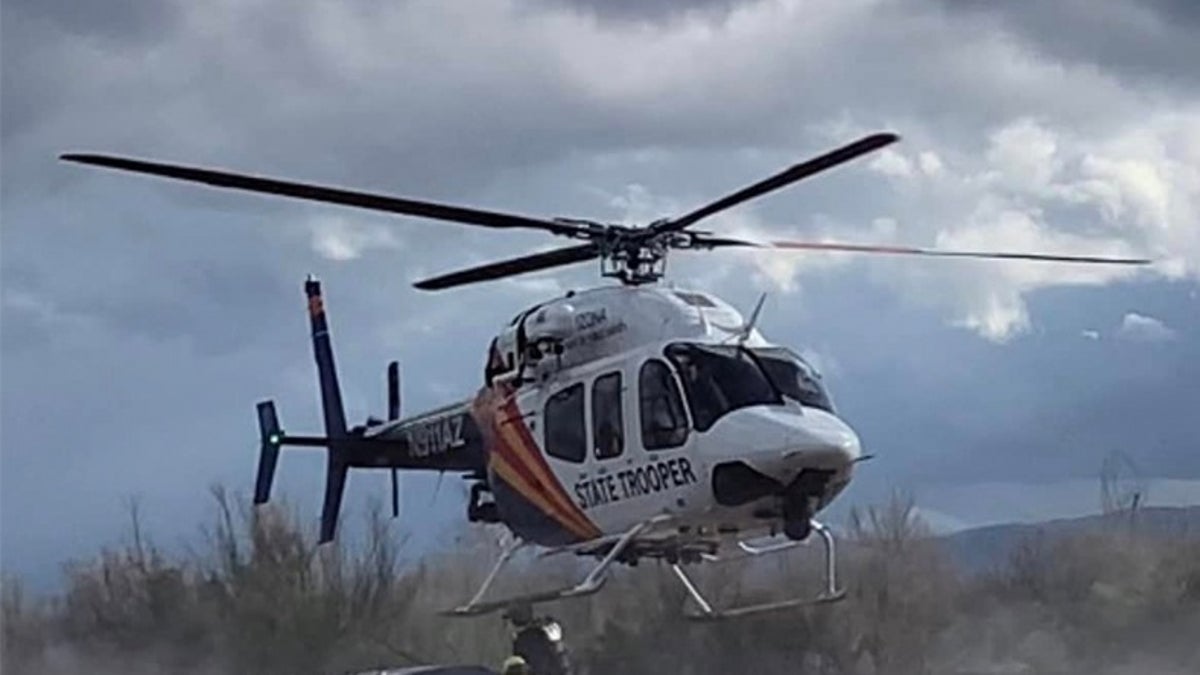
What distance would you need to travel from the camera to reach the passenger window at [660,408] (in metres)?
17.6

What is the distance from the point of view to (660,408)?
17.8 meters

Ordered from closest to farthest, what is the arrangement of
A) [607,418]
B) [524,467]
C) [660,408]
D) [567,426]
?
[660,408] → [607,418] → [567,426] → [524,467]

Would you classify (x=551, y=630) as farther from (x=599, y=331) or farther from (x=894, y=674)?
(x=894, y=674)

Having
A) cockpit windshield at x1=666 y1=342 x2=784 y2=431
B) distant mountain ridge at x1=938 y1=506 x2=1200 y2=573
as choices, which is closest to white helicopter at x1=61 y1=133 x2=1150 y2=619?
cockpit windshield at x1=666 y1=342 x2=784 y2=431

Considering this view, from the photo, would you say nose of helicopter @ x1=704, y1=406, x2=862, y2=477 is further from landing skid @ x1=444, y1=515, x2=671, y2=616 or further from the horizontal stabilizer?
the horizontal stabilizer

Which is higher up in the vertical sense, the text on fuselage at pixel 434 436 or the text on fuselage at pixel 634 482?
the text on fuselage at pixel 434 436

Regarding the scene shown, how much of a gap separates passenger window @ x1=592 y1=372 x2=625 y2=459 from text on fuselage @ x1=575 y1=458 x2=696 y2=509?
0.70ft

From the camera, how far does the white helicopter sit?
677 inches

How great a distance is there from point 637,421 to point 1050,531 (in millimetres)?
20507

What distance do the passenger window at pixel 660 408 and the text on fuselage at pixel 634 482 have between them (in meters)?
0.18

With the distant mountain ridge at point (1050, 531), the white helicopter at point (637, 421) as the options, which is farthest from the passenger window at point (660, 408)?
the distant mountain ridge at point (1050, 531)

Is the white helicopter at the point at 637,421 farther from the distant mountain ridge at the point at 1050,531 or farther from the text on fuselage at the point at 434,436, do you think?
the distant mountain ridge at the point at 1050,531

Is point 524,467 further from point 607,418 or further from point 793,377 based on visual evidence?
point 793,377

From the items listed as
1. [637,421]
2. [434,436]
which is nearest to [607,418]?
[637,421]
